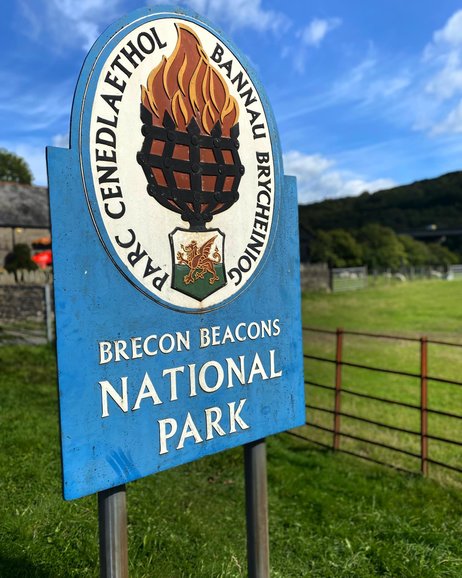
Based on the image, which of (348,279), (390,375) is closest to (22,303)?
(390,375)

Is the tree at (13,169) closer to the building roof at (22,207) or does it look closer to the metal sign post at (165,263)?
the building roof at (22,207)

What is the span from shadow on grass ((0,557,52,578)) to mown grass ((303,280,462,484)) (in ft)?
13.3

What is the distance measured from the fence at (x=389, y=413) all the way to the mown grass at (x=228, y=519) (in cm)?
41

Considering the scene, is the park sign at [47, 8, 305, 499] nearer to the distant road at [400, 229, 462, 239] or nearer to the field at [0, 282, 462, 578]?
the field at [0, 282, 462, 578]

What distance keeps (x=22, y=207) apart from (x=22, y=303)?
15.6 m

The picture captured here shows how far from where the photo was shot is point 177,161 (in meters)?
1.88

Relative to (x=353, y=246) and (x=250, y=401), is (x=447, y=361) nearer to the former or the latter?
(x=250, y=401)

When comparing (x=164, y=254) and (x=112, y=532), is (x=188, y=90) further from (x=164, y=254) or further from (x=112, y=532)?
(x=112, y=532)

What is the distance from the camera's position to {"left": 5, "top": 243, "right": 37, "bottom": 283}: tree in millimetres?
24469

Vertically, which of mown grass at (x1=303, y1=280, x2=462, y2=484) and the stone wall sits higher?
the stone wall

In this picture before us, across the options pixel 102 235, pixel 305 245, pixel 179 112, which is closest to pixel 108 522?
pixel 102 235

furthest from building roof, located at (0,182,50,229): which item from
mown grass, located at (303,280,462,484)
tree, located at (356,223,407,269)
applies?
tree, located at (356,223,407,269)

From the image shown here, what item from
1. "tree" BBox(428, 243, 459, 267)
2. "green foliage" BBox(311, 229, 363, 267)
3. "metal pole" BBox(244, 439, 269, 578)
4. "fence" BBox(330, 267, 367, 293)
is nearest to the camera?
"metal pole" BBox(244, 439, 269, 578)

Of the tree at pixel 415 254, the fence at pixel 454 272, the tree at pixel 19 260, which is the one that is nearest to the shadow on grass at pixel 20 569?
the tree at pixel 19 260
